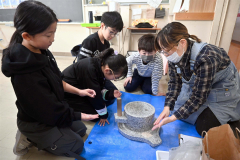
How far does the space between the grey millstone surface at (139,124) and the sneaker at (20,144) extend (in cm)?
62

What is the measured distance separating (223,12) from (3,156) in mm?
2480

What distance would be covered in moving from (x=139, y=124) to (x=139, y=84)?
92cm

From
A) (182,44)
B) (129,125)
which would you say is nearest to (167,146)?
(129,125)

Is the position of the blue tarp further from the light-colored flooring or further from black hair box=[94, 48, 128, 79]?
black hair box=[94, 48, 128, 79]

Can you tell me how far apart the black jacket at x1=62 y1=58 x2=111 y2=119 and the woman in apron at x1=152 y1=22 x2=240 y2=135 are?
0.48m

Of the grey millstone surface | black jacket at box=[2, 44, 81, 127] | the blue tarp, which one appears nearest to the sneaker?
black jacket at box=[2, 44, 81, 127]

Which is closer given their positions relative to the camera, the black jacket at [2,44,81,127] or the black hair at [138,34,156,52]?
the black jacket at [2,44,81,127]

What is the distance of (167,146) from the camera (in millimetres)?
1111

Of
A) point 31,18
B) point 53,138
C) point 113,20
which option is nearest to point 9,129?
point 53,138

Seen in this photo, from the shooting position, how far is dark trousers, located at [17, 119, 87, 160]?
0.91m

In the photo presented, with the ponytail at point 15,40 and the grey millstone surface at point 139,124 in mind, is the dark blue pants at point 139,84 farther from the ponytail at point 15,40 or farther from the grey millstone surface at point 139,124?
the ponytail at point 15,40

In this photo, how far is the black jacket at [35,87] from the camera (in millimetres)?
742

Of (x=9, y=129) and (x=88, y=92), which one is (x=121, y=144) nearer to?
(x=88, y=92)

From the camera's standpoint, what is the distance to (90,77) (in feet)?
4.05
